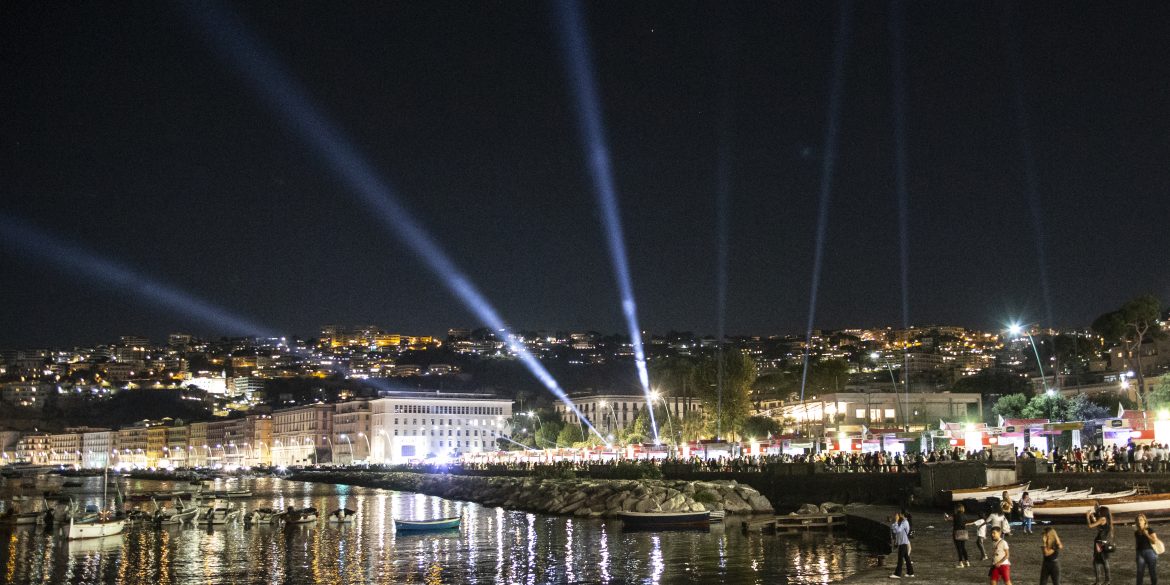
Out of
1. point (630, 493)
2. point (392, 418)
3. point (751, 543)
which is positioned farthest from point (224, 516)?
point (392, 418)

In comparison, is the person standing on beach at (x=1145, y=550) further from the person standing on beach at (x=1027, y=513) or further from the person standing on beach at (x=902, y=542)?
the person standing on beach at (x=1027, y=513)

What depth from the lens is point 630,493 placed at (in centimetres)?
6406

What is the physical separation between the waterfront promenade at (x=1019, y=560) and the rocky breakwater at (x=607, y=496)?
21560mm

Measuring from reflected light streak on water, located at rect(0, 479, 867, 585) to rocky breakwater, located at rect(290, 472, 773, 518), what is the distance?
3204 mm

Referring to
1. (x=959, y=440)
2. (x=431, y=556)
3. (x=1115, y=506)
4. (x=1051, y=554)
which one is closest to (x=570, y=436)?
(x=959, y=440)

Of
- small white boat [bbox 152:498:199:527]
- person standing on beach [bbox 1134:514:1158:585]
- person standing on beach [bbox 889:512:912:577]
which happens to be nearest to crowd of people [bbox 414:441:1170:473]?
person standing on beach [bbox 889:512:912:577]

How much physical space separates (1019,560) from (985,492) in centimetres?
1723

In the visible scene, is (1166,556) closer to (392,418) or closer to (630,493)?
(630,493)

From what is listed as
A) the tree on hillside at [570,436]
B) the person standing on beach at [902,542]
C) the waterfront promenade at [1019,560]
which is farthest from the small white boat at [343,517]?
the tree on hillside at [570,436]

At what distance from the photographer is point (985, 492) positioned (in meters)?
43.8

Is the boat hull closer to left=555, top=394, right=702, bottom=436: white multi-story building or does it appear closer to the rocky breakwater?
the rocky breakwater

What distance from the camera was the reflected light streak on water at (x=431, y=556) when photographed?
120ft

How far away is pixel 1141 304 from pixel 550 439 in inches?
3368

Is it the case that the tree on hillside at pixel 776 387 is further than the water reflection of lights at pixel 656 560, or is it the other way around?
the tree on hillside at pixel 776 387
